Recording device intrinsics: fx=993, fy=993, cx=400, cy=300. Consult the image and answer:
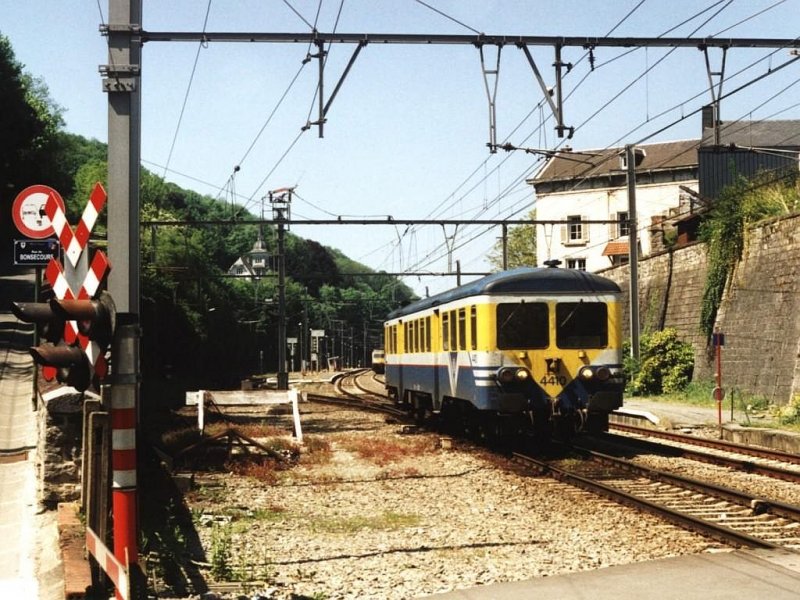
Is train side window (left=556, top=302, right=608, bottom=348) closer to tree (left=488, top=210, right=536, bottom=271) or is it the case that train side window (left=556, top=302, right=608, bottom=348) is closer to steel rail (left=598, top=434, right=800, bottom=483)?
steel rail (left=598, top=434, right=800, bottom=483)

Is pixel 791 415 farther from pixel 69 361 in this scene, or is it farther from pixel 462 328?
pixel 69 361

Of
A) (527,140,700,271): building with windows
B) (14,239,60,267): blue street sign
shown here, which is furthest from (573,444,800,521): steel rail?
(527,140,700,271): building with windows

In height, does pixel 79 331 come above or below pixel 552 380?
above

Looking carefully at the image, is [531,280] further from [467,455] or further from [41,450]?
[41,450]

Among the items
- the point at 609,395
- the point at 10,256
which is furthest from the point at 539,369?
the point at 10,256

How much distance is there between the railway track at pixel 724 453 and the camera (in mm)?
13461

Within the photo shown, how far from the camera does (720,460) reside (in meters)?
14.4

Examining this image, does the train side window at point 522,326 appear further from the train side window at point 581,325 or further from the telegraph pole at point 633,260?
the telegraph pole at point 633,260

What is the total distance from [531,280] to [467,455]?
9.90ft

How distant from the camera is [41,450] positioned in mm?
9055

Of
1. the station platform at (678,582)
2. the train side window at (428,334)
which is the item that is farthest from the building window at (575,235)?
the station platform at (678,582)

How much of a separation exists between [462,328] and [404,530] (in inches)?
294

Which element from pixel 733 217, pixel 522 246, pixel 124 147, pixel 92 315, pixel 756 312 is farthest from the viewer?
pixel 522 246

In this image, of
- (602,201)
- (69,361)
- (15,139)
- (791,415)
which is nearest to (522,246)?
(602,201)
